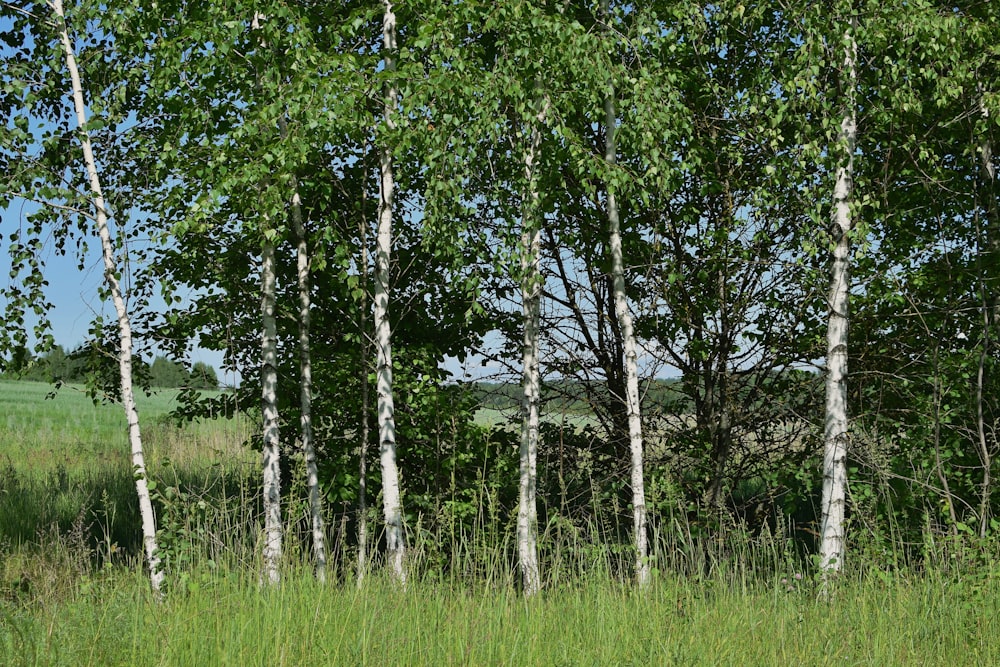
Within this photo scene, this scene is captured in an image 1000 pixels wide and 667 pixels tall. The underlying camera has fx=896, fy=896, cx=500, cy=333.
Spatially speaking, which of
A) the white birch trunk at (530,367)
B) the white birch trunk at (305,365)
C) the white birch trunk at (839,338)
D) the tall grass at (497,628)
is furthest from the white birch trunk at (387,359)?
the white birch trunk at (839,338)

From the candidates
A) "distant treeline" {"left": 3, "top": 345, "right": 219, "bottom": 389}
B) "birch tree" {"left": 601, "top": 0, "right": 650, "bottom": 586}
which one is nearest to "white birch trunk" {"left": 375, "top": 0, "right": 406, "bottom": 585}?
"birch tree" {"left": 601, "top": 0, "right": 650, "bottom": 586}

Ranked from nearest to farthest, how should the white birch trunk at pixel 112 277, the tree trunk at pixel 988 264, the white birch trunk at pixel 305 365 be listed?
1. the white birch trunk at pixel 112 277
2. the tree trunk at pixel 988 264
3. the white birch trunk at pixel 305 365

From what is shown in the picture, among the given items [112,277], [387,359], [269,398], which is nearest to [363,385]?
[269,398]

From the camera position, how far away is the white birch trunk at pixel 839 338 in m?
7.85

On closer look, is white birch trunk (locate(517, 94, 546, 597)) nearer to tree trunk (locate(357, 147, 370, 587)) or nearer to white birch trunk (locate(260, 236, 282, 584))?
tree trunk (locate(357, 147, 370, 587))

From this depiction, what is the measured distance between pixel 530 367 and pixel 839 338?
2800 mm

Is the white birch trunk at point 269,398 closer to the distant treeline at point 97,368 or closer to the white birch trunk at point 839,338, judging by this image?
the distant treeline at point 97,368

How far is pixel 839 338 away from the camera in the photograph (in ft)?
26.5

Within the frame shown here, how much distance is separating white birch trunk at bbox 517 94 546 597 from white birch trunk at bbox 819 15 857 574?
2.58 meters

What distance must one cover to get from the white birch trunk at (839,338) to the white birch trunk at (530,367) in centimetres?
258

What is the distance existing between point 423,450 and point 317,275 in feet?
7.65

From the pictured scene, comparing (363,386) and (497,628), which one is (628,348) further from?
(497,628)

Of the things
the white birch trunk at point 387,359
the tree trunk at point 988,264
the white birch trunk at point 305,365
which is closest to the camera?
the tree trunk at point 988,264

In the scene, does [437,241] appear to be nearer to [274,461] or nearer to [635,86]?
[635,86]
